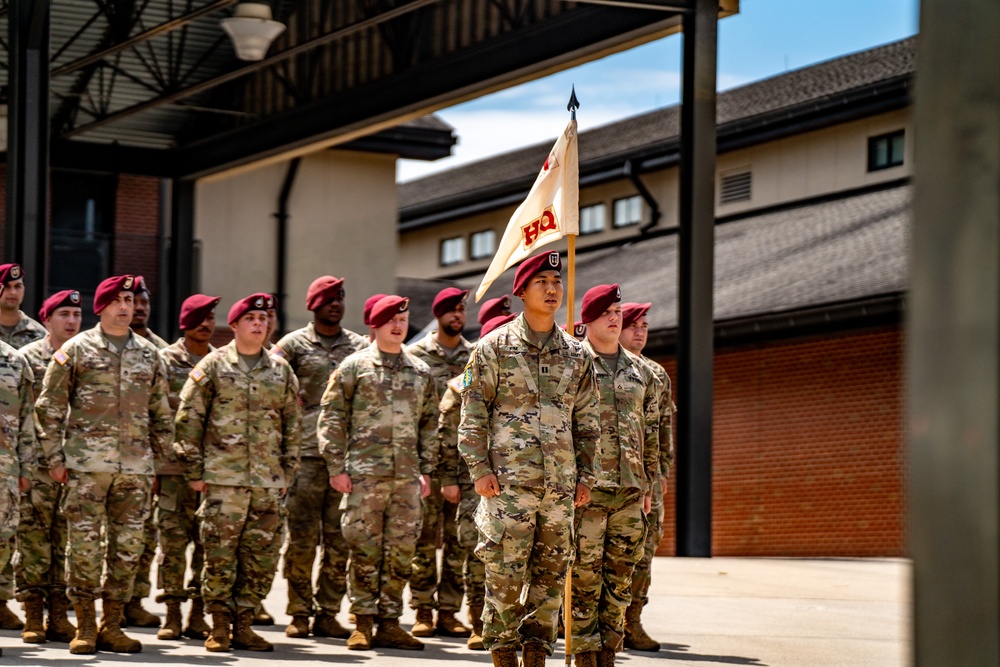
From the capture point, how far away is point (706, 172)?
17.6m

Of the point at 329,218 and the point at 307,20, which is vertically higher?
the point at 307,20

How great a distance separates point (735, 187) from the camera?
32.3 metres

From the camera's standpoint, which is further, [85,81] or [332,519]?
[85,81]

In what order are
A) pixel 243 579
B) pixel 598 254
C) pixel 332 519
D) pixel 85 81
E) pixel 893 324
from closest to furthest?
1. pixel 243 579
2. pixel 332 519
3. pixel 893 324
4. pixel 85 81
5. pixel 598 254

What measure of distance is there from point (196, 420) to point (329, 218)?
65.8 feet

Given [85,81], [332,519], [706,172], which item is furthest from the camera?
[85,81]

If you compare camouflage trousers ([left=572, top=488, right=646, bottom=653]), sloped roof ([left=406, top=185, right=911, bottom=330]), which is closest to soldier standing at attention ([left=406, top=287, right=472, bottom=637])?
camouflage trousers ([left=572, top=488, right=646, bottom=653])

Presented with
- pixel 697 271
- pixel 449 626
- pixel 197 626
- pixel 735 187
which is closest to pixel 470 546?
pixel 449 626

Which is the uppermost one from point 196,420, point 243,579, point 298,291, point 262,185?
point 262,185

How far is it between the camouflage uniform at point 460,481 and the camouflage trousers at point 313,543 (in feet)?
2.45

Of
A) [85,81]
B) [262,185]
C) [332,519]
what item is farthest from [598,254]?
[332,519]

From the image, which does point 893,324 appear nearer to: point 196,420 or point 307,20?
point 307,20

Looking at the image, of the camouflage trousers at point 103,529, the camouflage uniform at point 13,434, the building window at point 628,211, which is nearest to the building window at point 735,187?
the building window at point 628,211

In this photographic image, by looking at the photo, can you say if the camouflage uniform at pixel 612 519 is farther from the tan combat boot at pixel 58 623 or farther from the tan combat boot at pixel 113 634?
the tan combat boot at pixel 58 623
